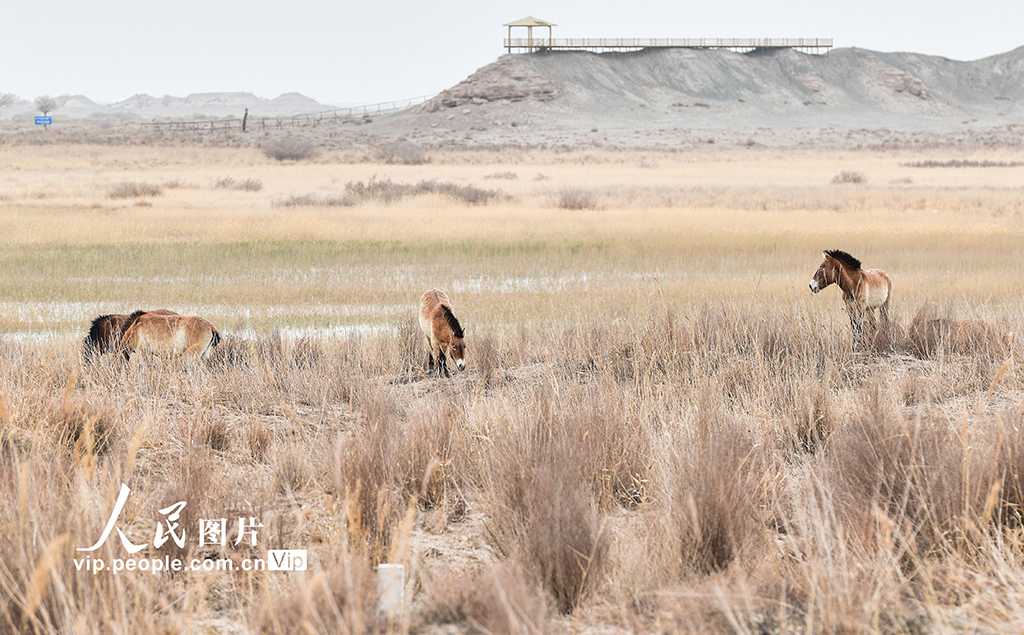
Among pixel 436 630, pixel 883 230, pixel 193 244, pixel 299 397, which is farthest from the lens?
pixel 883 230

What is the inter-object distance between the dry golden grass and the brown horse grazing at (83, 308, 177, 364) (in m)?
0.24

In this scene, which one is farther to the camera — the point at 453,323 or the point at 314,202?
the point at 314,202

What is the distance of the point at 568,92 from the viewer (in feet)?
371

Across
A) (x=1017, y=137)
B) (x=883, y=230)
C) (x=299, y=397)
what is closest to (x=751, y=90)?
(x=1017, y=137)

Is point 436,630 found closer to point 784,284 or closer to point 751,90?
point 784,284

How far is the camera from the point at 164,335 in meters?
7.52

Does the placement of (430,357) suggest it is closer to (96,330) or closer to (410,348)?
(410,348)

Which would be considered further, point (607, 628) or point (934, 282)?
point (934, 282)

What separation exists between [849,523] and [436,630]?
76.3 inches

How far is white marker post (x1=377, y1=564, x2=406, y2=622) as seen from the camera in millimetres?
3031

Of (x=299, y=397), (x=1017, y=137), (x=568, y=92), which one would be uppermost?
(x=568, y=92)

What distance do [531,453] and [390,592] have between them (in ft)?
5.61

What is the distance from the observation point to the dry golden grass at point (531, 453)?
10.9 feet

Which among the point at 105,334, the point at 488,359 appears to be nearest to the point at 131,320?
the point at 105,334
